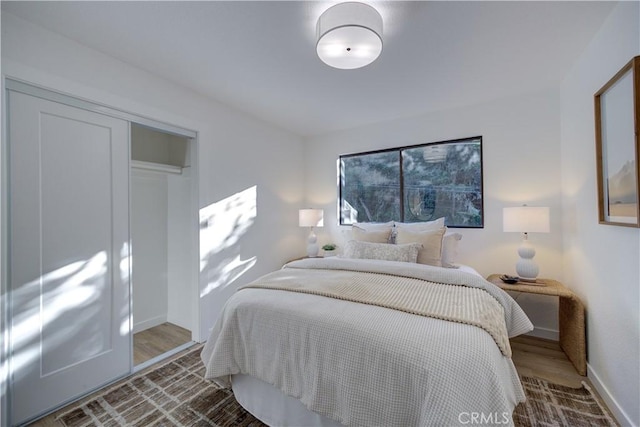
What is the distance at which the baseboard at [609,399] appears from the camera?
4.82 ft

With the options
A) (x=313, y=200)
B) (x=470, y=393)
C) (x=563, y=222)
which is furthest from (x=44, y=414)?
(x=563, y=222)

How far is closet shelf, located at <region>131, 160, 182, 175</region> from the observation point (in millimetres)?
2622

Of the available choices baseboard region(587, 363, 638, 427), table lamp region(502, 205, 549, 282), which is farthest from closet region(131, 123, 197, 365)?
baseboard region(587, 363, 638, 427)

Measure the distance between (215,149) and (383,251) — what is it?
2011mm

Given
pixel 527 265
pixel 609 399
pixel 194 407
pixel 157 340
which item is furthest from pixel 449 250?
pixel 157 340

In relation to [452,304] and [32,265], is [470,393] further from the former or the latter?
[32,265]

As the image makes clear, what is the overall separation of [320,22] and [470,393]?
1.96 metres

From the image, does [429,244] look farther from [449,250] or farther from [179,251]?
[179,251]

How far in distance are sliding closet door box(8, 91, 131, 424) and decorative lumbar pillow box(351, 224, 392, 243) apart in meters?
2.16

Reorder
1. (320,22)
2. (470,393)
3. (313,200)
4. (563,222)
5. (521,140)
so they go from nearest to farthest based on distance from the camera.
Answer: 1. (470,393)
2. (320,22)
3. (563,222)
4. (521,140)
5. (313,200)

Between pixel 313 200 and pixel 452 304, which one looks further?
pixel 313 200

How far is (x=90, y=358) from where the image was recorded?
6.19 feet

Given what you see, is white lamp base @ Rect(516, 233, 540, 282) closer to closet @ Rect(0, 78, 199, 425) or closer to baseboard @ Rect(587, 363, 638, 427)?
baseboard @ Rect(587, 363, 638, 427)

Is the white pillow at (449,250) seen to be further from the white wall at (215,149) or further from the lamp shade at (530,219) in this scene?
the white wall at (215,149)
